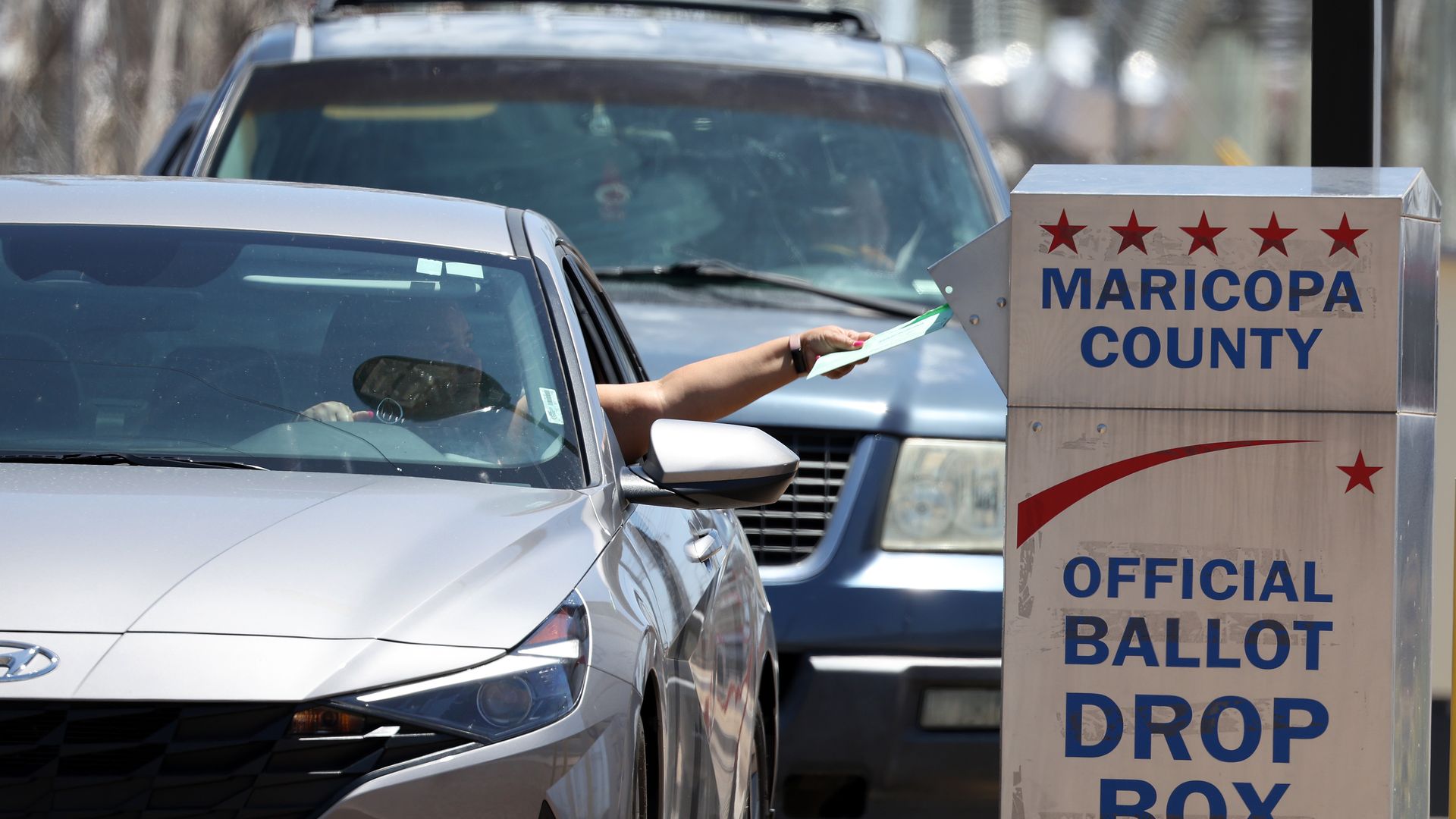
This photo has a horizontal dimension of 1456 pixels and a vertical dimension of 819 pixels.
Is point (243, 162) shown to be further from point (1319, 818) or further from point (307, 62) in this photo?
point (1319, 818)

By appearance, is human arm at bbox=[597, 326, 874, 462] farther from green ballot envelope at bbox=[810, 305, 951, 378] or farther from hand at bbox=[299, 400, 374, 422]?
hand at bbox=[299, 400, 374, 422]

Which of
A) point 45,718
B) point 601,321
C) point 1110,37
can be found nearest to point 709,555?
point 601,321

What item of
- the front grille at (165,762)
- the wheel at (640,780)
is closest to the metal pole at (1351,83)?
the wheel at (640,780)

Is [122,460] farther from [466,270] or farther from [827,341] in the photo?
[827,341]

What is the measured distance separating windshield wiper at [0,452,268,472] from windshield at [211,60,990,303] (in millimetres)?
3141

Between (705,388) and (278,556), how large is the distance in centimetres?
196

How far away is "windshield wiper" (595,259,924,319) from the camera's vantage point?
6.61 metres

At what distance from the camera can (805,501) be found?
6.06m

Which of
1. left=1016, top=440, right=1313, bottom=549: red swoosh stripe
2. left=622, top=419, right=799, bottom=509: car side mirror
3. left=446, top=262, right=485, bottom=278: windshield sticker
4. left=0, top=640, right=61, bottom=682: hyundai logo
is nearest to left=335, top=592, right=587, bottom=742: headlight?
left=0, top=640, right=61, bottom=682: hyundai logo

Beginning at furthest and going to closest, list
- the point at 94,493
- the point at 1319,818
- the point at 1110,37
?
the point at 1110,37
the point at 1319,818
the point at 94,493

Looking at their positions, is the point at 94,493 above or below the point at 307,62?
below

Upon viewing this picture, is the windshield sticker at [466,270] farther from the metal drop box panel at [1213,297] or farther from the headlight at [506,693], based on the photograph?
the headlight at [506,693]

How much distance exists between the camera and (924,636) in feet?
18.9

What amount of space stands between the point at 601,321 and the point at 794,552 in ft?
4.02
